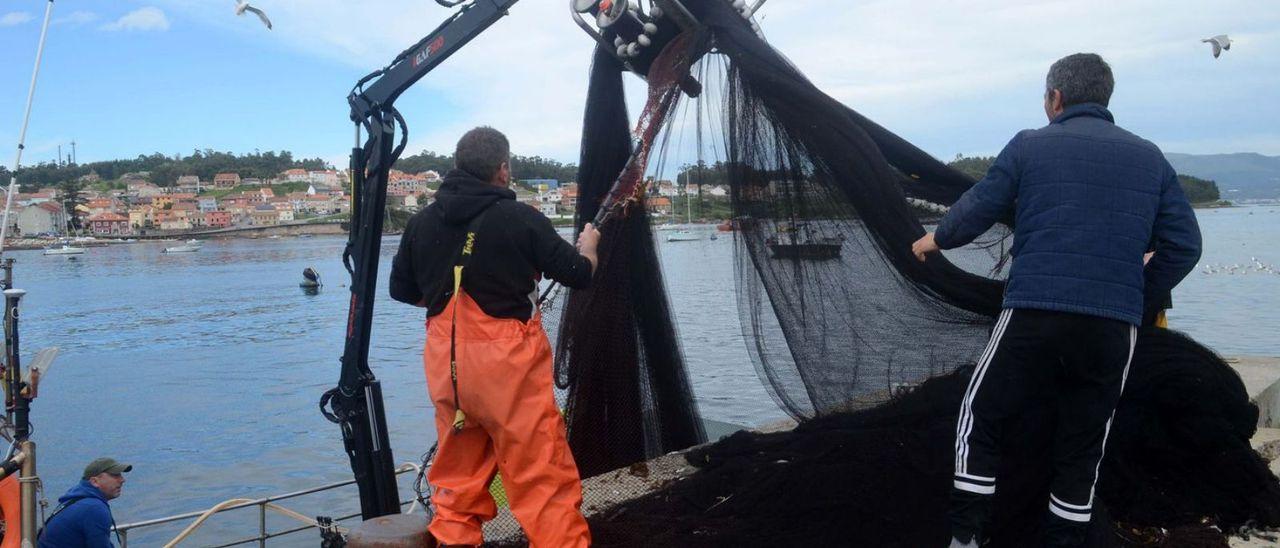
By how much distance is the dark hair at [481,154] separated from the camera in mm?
3482

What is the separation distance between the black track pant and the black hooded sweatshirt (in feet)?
4.81

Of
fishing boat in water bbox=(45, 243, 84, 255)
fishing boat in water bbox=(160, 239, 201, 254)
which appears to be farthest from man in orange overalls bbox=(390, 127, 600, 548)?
fishing boat in water bbox=(45, 243, 84, 255)

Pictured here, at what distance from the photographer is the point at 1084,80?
10.1ft

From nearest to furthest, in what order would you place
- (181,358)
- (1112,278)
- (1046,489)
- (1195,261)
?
(1112,278), (1195,261), (1046,489), (181,358)

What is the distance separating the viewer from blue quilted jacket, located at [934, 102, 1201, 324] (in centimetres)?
289

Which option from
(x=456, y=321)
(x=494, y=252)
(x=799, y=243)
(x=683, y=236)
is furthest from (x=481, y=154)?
(x=683, y=236)

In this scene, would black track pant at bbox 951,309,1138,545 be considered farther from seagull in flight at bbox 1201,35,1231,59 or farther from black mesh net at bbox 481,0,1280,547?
seagull in flight at bbox 1201,35,1231,59

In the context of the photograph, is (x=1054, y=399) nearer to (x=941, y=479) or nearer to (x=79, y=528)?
(x=941, y=479)

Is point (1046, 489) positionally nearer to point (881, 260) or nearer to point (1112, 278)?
point (1112, 278)

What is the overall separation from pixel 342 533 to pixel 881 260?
9.76 feet

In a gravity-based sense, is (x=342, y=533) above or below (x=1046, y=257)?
below

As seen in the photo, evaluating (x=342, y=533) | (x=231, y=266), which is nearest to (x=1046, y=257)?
(x=342, y=533)

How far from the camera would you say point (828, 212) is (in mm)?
4066

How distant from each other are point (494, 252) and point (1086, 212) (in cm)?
197
